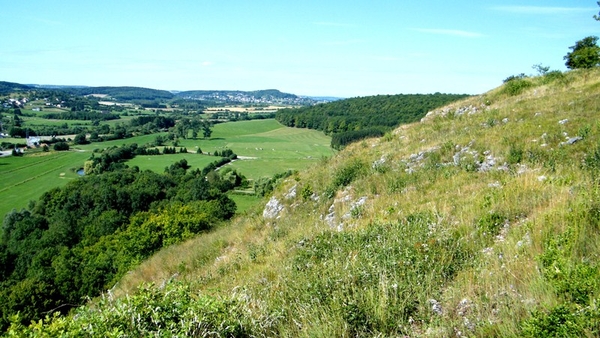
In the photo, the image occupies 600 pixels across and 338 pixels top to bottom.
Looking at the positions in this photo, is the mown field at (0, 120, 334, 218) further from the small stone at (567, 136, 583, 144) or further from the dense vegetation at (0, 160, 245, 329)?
the small stone at (567, 136, 583, 144)

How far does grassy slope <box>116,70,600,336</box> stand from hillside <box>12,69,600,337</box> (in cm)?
2

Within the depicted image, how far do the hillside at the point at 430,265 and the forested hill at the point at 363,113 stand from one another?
62.4 meters

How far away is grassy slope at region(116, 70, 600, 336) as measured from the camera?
13.5 feet

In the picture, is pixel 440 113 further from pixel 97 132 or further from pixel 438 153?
pixel 97 132

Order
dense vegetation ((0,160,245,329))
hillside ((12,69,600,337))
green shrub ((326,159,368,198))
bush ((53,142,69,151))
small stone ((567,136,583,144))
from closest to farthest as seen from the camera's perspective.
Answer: hillside ((12,69,600,337)), small stone ((567,136,583,144)), green shrub ((326,159,368,198)), dense vegetation ((0,160,245,329)), bush ((53,142,69,151))

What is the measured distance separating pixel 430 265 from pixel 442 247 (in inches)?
31.7

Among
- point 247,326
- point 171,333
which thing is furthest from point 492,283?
point 171,333

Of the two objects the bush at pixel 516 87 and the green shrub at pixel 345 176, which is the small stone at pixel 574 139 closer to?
the green shrub at pixel 345 176

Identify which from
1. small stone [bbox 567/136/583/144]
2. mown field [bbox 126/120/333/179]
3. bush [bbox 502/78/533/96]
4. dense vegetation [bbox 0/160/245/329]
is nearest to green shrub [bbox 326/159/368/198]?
small stone [bbox 567/136/583/144]

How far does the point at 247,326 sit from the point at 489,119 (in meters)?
15.7

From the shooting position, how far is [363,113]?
12738 centimetres

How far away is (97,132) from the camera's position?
14200cm

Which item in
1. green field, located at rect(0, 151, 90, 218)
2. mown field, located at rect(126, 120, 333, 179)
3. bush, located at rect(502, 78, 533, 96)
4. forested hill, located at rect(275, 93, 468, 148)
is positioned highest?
bush, located at rect(502, 78, 533, 96)

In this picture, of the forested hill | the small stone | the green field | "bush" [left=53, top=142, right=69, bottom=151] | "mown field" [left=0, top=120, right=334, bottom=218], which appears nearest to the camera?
the small stone
